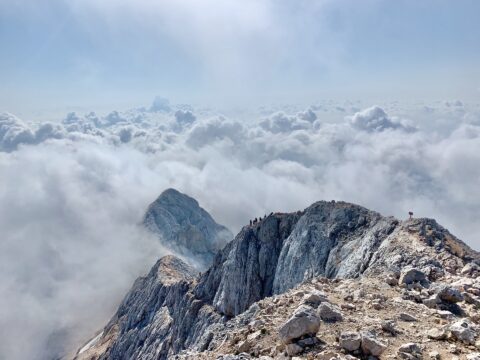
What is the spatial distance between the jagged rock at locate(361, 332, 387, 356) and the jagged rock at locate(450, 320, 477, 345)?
454 centimetres

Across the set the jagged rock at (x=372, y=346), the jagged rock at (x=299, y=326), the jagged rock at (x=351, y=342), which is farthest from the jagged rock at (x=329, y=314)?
the jagged rock at (x=372, y=346)

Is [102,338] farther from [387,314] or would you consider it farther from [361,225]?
[387,314]

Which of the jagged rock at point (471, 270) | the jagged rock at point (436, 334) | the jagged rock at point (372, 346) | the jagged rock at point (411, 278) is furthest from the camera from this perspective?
the jagged rock at point (471, 270)

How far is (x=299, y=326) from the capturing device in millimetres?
20766

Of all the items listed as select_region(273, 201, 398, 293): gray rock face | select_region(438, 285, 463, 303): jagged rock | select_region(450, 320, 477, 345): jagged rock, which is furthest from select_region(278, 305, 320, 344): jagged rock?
select_region(273, 201, 398, 293): gray rock face

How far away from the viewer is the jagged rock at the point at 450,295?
2716cm

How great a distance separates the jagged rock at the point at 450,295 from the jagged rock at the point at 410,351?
9655mm

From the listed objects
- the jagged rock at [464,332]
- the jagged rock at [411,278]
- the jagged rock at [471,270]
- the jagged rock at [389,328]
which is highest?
the jagged rock at [464,332]

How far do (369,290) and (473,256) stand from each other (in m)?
25.5

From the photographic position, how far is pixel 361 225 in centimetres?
7256

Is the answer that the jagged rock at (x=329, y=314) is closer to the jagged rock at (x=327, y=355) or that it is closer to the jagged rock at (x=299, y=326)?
the jagged rock at (x=299, y=326)

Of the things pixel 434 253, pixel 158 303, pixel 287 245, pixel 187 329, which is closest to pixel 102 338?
pixel 158 303

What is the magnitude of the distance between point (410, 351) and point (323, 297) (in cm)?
736

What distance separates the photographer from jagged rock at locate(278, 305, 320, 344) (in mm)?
20734
